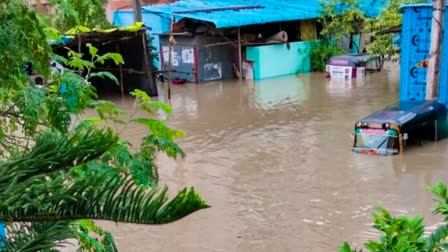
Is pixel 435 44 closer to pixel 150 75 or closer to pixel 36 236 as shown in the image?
pixel 150 75

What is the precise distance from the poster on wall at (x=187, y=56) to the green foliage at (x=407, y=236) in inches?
741

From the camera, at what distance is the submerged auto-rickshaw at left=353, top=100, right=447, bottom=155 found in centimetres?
1066

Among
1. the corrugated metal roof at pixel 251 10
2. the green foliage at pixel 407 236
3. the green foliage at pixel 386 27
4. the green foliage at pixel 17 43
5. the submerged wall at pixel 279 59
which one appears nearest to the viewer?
the green foliage at pixel 407 236

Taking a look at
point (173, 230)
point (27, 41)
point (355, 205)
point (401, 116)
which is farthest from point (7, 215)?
point (401, 116)

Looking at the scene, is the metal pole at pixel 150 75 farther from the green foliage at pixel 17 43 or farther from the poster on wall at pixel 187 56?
the green foliage at pixel 17 43

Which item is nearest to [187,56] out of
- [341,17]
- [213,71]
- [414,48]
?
[213,71]

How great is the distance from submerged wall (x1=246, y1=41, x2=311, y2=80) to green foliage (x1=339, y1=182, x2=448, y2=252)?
63.3ft

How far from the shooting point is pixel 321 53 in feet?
74.5

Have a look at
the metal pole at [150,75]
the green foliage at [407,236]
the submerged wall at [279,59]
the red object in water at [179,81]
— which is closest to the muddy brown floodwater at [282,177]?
the metal pole at [150,75]

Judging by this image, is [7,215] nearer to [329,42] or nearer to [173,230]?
[173,230]

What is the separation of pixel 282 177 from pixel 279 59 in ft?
41.1

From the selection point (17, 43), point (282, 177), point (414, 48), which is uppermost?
point (17, 43)

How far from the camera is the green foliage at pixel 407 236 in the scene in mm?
2219

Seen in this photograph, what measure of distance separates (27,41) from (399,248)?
2.25 meters
